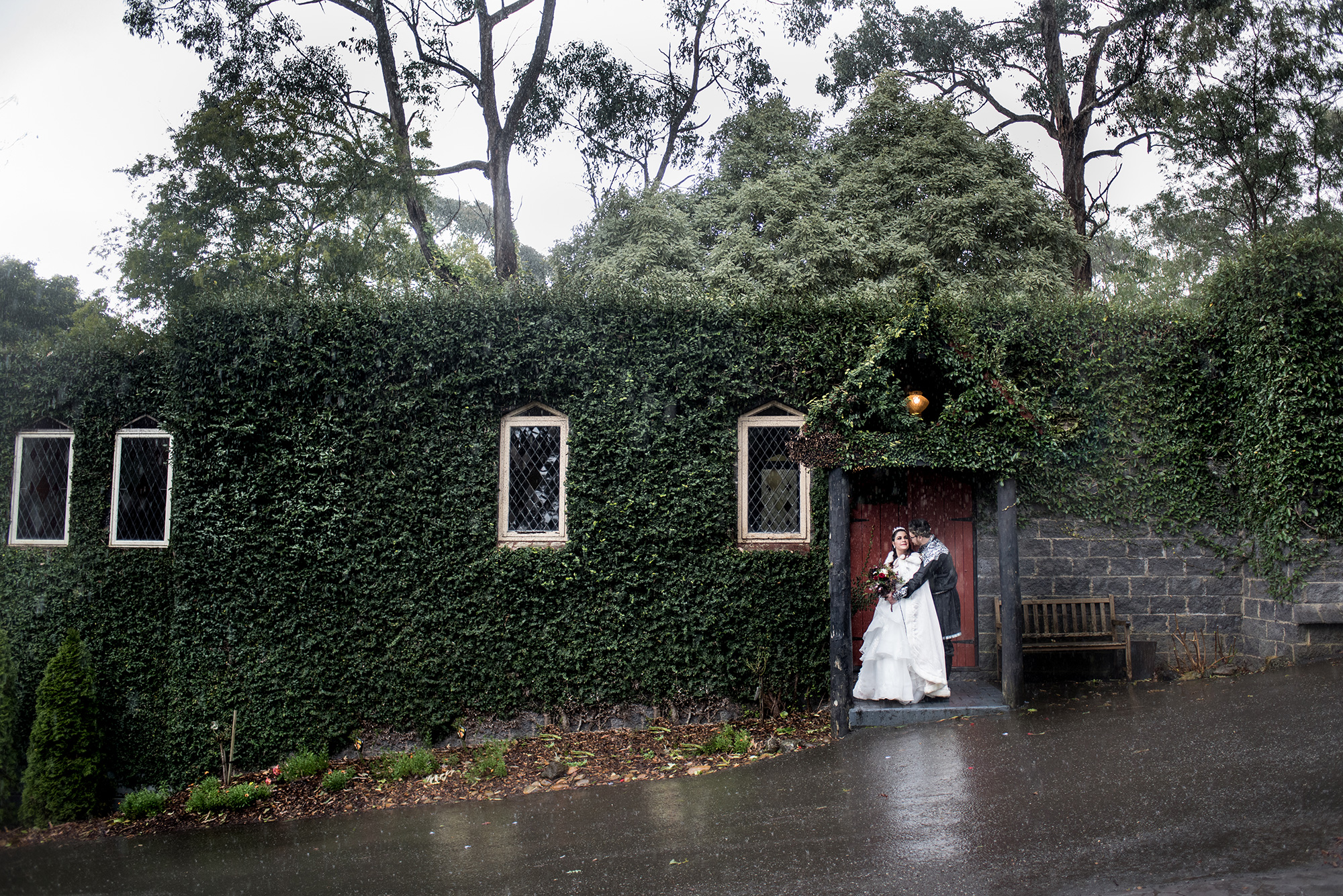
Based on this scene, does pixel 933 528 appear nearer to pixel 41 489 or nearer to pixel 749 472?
pixel 749 472

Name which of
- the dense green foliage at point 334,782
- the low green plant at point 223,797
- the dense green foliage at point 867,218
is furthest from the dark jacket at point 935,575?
the low green plant at point 223,797

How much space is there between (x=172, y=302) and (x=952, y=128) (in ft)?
49.5

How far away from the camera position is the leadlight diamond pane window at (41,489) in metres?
9.95

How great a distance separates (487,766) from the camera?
790 centimetres

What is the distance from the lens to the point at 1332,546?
8.12m

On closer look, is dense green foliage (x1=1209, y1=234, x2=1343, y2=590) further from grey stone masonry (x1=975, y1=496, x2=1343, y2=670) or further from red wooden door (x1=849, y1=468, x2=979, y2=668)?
red wooden door (x1=849, y1=468, x2=979, y2=668)

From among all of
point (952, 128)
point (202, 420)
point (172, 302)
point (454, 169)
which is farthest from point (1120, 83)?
point (172, 302)

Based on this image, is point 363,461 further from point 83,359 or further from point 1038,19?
point 1038,19

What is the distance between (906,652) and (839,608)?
785 mm

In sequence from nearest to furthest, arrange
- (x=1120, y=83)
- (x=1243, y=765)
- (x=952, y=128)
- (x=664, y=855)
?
(x=664, y=855)
(x=1243, y=765)
(x=952, y=128)
(x=1120, y=83)

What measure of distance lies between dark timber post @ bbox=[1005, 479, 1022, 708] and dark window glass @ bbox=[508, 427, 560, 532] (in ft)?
15.6

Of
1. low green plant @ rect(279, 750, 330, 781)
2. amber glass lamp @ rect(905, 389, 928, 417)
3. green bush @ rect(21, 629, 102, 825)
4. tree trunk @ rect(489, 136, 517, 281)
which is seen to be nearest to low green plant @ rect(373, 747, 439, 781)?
low green plant @ rect(279, 750, 330, 781)

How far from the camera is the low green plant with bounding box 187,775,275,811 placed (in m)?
7.82

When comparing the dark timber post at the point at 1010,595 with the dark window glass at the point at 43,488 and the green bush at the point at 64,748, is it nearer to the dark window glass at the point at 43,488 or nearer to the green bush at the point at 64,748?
the green bush at the point at 64,748
